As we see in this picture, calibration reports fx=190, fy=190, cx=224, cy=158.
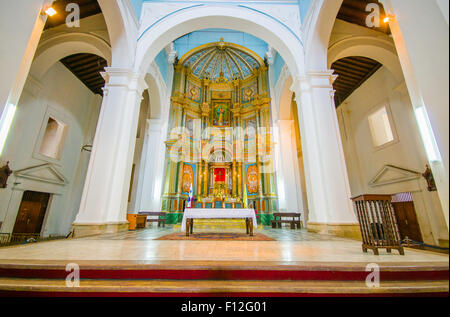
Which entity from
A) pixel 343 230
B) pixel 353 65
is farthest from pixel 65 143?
pixel 353 65

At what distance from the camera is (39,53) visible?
6.39m

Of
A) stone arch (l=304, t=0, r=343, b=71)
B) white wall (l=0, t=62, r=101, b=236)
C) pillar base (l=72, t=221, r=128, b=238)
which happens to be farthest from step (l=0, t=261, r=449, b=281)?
white wall (l=0, t=62, r=101, b=236)

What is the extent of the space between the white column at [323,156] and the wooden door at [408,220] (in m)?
5.05

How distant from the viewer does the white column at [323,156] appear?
4.26m

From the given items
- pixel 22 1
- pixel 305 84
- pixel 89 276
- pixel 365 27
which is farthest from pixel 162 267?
pixel 365 27

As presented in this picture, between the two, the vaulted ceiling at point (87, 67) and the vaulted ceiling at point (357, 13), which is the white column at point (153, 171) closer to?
the vaulted ceiling at point (87, 67)

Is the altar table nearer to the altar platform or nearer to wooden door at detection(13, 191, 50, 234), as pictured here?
the altar platform

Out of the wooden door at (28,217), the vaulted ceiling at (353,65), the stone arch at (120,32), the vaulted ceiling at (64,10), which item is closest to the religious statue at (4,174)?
the wooden door at (28,217)

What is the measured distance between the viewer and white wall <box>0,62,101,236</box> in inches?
265

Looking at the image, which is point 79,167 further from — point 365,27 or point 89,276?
point 365,27

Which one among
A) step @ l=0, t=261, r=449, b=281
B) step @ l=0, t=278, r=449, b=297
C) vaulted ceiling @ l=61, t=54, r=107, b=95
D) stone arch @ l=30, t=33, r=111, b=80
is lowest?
step @ l=0, t=278, r=449, b=297

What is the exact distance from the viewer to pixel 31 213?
753cm

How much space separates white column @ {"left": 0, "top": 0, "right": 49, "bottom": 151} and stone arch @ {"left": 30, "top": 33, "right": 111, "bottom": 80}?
401cm

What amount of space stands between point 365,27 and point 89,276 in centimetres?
881
